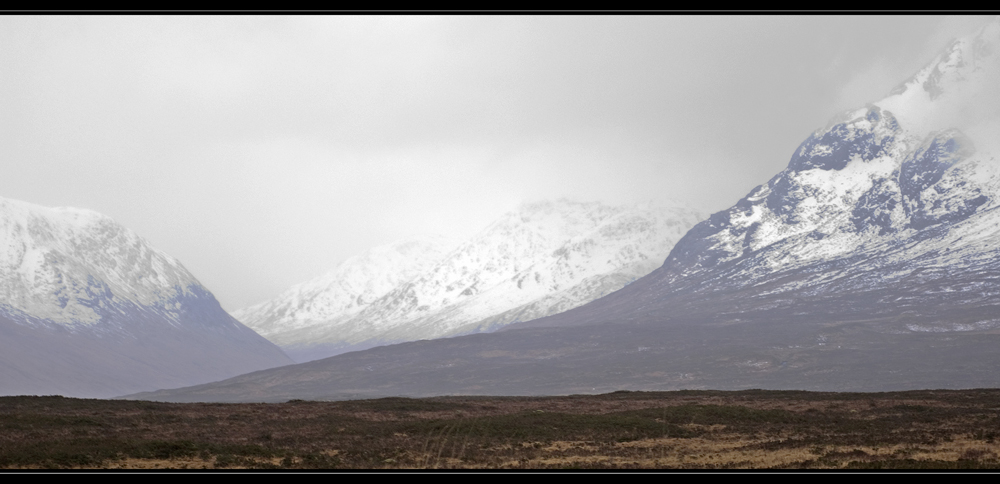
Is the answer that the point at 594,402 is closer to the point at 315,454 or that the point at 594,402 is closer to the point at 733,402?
the point at 733,402

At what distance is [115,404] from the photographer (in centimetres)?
9625

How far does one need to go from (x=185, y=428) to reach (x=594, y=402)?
54.2m

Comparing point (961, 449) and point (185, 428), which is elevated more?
point (185, 428)

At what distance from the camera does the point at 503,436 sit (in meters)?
68.1

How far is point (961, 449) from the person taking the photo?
5116 cm

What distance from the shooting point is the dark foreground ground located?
5162cm

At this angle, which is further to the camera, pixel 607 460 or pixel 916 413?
pixel 916 413

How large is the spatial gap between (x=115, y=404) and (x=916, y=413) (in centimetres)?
8724

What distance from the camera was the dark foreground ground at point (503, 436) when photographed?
5162 cm
